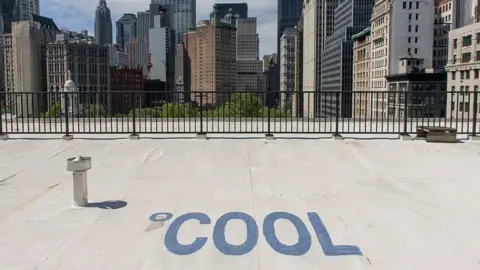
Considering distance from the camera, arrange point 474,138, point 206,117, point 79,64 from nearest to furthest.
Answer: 1. point 474,138
2. point 206,117
3. point 79,64

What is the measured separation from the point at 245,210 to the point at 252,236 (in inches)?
36.2

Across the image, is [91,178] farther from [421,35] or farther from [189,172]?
[421,35]

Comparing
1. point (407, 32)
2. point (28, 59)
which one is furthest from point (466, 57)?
point (28, 59)

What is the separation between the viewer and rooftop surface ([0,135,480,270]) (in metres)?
4.57

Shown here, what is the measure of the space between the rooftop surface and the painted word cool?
2cm

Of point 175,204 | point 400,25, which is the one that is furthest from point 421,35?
point 175,204

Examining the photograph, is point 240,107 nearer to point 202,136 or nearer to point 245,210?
point 202,136

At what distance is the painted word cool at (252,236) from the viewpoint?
4.71 m

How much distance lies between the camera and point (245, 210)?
19.6 feet

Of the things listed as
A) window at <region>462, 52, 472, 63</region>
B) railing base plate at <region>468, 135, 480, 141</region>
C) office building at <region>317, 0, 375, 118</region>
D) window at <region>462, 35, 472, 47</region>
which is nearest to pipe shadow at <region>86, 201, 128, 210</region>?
railing base plate at <region>468, 135, 480, 141</region>

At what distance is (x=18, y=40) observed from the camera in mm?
151750

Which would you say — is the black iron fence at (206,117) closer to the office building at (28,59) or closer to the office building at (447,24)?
the office building at (447,24)

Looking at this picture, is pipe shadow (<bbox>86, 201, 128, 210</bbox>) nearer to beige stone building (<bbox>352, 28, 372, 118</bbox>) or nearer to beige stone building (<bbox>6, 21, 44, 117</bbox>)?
beige stone building (<bbox>352, 28, 372, 118</bbox>)

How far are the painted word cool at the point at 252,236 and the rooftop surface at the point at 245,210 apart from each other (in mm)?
21
